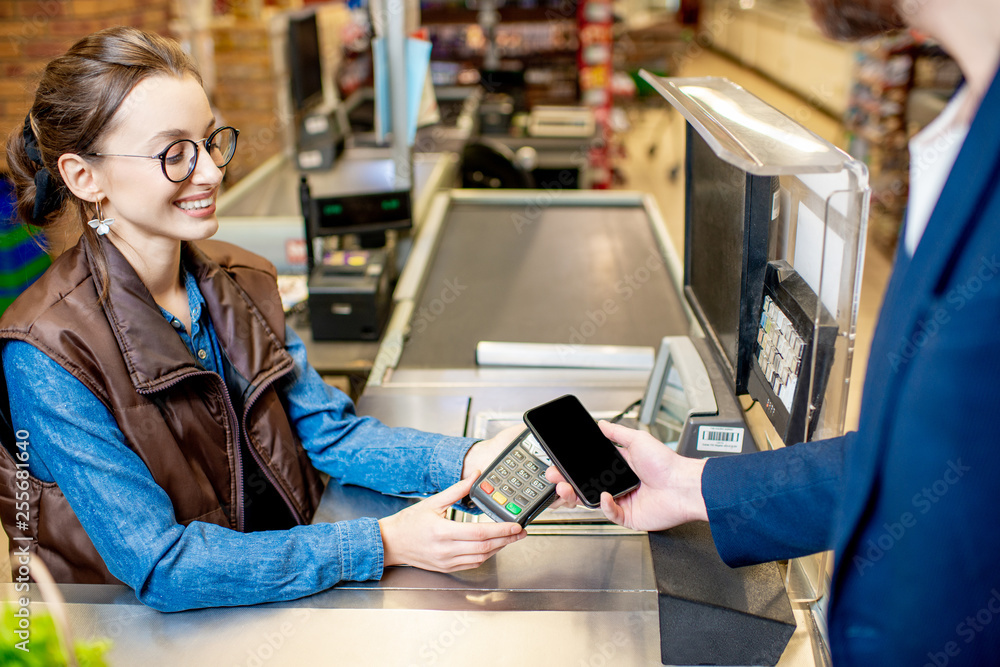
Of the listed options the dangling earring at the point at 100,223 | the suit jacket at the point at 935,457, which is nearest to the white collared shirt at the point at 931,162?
the suit jacket at the point at 935,457

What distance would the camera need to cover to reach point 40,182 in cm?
113

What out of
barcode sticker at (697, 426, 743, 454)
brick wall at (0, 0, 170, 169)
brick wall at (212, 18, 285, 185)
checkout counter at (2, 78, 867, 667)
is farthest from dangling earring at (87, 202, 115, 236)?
brick wall at (212, 18, 285, 185)

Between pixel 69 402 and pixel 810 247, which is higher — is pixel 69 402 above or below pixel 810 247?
below

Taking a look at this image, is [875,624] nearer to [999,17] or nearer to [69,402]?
[999,17]

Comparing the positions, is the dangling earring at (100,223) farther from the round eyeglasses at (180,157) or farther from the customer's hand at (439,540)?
the customer's hand at (439,540)

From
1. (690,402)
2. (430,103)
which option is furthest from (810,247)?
(430,103)

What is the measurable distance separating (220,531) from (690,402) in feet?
2.28

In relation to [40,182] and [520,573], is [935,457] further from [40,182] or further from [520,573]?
[40,182]

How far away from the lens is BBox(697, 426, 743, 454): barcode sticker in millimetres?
1123

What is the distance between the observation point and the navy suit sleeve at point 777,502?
2.87 ft

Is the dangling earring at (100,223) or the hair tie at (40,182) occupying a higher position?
the hair tie at (40,182)

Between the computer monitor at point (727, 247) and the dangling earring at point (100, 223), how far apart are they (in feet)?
2.88

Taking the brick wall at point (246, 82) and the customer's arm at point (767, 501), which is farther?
the brick wall at point (246, 82)

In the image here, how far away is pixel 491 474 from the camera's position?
1.11m
